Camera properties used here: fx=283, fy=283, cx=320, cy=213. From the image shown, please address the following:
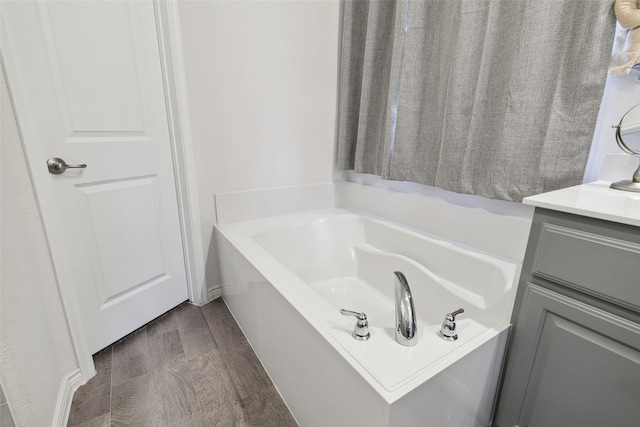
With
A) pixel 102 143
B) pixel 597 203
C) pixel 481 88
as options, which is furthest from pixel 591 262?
pixel 102 143

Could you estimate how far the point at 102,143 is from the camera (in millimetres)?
1303

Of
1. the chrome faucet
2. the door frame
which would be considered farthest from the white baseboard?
the chrome faucet

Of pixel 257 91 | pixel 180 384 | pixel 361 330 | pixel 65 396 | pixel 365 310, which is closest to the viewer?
pixel 361 330

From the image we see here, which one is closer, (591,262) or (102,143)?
(591,262)

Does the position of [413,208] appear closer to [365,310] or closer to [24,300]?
[365,310]

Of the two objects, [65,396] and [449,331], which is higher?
[449,331]

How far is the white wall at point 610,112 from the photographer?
98cm

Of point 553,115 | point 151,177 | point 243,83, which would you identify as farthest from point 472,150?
point 151,177

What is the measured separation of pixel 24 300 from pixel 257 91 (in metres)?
1.43

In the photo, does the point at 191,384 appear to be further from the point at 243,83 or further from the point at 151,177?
the point at 243,83

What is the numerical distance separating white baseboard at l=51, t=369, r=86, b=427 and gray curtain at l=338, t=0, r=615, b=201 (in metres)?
1.78

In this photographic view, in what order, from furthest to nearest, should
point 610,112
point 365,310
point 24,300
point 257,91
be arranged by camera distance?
point 257,91, point 365,310, point 610,112, point 24,300

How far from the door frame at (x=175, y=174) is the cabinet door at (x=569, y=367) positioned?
162 centimetres

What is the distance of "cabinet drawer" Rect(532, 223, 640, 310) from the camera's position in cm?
63
